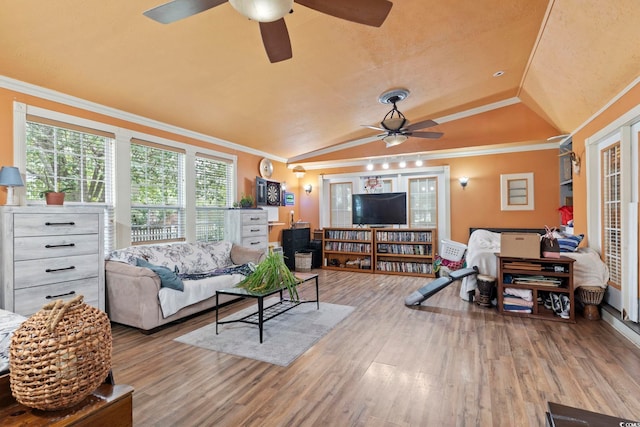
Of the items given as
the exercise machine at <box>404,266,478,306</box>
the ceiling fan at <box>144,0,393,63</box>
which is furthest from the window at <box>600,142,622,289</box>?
the ceiling fan at <box>144,0,393,63</box>

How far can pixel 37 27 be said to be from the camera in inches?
96.9

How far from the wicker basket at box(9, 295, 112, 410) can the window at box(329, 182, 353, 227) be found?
667cm

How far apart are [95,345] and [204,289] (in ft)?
9.35

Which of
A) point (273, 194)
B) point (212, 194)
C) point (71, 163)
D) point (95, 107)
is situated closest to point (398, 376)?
point (71, 163)

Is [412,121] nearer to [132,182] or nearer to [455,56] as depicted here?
[455,56]

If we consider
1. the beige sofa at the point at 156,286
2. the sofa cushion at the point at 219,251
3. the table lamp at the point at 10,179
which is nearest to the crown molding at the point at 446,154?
the sofa cushion at the point at 219,251

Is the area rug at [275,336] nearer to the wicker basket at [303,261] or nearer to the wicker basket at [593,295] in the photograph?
the wicker basket at [593,295]

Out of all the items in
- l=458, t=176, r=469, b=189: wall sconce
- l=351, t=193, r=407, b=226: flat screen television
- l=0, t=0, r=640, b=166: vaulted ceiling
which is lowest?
l=351, t=193, r=407, b=226: flat screen television

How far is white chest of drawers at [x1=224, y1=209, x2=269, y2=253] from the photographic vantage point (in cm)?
533

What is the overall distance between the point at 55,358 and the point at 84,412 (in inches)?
8.9

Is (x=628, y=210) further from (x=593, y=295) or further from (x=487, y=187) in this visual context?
(x=487, y=187)

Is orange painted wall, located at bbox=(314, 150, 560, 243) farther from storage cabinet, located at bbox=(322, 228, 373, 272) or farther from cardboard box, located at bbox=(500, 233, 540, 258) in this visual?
cardboard box, located at bbox=(500, 233, 540, 258)

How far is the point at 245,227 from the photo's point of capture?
17.8 feet

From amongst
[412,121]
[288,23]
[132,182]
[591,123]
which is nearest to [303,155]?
[412,121]
